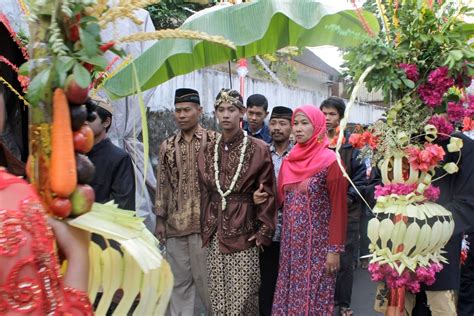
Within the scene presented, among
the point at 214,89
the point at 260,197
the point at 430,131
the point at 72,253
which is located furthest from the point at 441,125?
the point at 214,89

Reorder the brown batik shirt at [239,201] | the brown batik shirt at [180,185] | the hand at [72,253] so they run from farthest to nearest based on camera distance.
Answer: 1. the brown batik shirt at [180,185]
2. the brown batik shirt at [239,201]
3. the hand at [72,253]

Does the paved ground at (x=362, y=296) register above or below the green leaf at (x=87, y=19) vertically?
below

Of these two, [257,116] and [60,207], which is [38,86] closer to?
[60,207]

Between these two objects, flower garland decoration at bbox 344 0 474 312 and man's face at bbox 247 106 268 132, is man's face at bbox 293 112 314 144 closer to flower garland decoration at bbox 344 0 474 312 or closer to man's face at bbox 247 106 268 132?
flower garland decoration at bbox 344 0 474 312

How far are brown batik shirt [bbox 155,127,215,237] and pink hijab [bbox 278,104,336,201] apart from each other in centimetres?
75

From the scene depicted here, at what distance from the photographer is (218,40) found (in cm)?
169

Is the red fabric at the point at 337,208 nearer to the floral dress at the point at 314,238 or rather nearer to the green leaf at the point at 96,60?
the floral dress at the point at 314,238

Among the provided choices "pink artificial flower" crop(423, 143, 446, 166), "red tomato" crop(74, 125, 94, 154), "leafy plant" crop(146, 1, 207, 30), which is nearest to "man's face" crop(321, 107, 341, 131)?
"pink artificial flower" crop(423, 143, 446, 166)

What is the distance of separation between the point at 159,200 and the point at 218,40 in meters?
3.38

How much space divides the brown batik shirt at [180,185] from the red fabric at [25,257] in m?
3.26

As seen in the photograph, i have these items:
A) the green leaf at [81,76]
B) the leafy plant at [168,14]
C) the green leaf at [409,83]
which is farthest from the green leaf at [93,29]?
the leafy plant at [168,14]

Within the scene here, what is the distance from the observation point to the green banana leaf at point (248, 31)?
383 cm

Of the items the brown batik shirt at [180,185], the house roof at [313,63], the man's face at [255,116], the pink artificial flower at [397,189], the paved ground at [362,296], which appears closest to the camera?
the pink artificial flower at [397,189]

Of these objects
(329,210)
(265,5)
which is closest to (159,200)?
(329,210)
